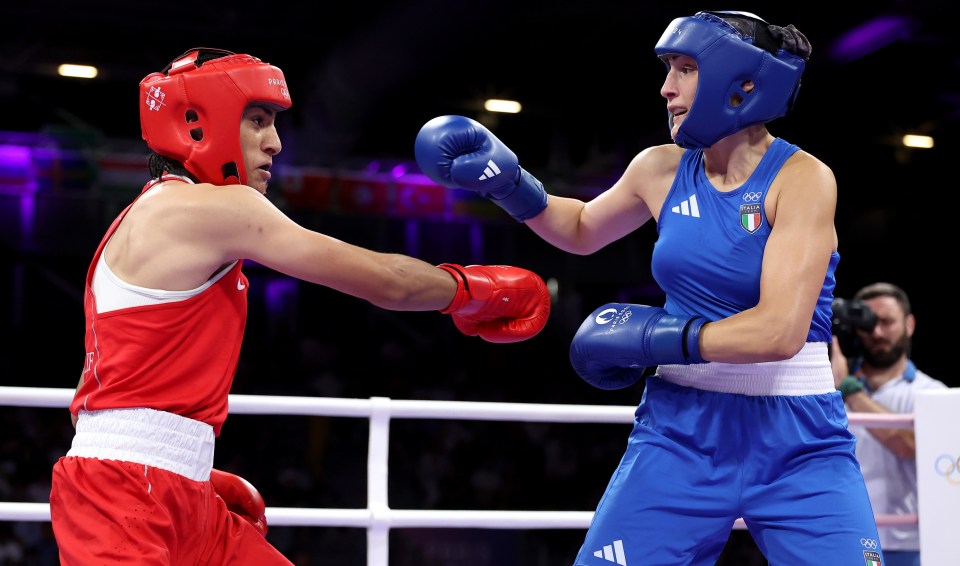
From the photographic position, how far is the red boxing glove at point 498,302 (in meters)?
2.00

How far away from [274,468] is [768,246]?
6.15 m

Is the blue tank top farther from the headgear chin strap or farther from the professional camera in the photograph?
the professional camera

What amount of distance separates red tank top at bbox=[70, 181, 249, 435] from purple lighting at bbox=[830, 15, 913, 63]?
24.5 feet

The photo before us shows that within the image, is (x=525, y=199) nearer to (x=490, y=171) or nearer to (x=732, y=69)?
(x=490, y=171)

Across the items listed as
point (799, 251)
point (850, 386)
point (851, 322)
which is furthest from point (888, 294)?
point (799, 251)

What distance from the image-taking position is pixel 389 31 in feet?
25.2

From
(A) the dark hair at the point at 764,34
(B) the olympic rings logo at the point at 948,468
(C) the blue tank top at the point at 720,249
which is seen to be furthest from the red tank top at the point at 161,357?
(B) the olympic rings logo at the point at 948,468

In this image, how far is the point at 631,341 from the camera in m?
1.96

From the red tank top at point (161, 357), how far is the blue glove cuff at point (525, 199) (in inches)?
32.3

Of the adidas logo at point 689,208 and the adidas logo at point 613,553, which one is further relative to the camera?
the adidas logo at point 689,208

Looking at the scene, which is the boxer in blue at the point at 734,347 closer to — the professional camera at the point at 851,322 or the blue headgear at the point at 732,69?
the blue headgear at the point at 732,69

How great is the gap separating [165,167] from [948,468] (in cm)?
218

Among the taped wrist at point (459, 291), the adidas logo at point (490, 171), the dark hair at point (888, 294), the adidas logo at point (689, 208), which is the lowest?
the taped wrist at point (459, 291)

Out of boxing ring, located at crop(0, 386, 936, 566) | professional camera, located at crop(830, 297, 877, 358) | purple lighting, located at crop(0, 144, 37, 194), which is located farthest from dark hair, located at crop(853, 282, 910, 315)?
purple lighting, located at crop(0, 144, 37, 194)
